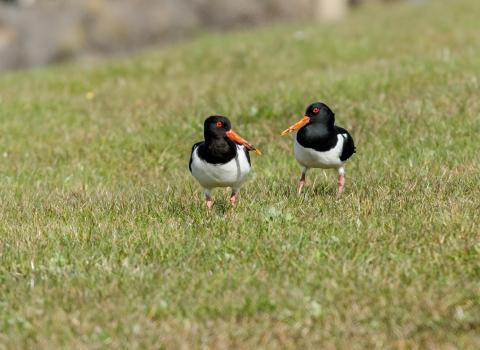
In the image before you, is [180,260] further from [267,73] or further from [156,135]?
[267,73]

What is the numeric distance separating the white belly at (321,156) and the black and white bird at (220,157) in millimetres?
926

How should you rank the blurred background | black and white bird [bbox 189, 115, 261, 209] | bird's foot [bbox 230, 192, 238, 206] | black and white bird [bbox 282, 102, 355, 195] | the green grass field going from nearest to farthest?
1. the green grass field
2. black and white bird [bbox 189, 115, 261, 209]
3. bird's foot [bbox 230, 192, 238, 206]
4. black and white bird [bbox 282, 102, 355, 195]
5. the blurred background

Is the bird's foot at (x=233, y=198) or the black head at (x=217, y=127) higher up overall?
the black head at (x=217, y=127)

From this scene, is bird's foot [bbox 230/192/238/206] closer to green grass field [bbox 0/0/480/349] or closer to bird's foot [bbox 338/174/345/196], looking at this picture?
green grass field [bbox 0/0/480/349]

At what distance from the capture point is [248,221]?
8375mm

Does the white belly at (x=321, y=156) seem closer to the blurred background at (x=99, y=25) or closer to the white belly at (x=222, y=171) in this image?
the white belly at (x=222, y=171)

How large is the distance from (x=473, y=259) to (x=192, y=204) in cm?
353

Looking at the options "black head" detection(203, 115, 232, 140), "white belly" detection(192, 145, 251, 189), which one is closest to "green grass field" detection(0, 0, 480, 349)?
"white belly" detection(192, 145, 251, 189)

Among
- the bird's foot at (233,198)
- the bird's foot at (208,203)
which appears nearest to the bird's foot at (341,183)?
the bird's foot at (233,198)

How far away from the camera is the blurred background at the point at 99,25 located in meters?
26.7

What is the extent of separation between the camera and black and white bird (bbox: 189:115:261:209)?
346 inches

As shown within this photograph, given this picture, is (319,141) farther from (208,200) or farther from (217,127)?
(208,200)

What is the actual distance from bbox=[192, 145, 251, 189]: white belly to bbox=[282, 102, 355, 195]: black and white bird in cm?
89

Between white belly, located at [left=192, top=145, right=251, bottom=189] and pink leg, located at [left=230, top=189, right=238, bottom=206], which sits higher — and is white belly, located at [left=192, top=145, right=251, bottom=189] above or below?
above
